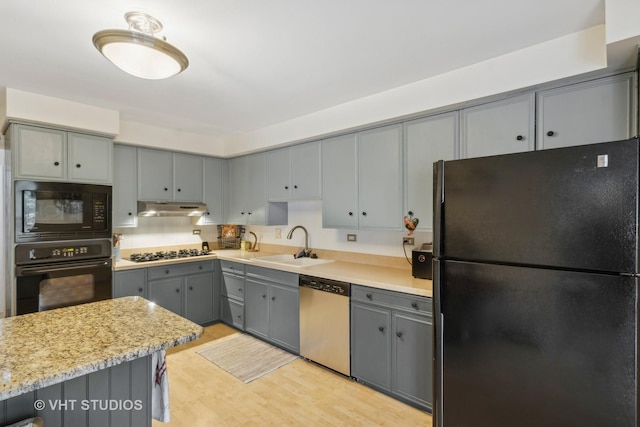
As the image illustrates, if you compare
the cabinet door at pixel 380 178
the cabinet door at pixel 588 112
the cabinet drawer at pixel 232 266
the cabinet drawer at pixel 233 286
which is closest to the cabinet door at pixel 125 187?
the cabinet drawer at pixel 232 266

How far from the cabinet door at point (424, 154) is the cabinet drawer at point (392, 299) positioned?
0.54 m

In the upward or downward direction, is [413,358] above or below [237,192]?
below

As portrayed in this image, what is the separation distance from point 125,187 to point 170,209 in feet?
1.65

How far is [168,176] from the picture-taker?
3754 mm

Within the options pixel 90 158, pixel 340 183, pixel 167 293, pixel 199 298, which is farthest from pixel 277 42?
pixel 199 298

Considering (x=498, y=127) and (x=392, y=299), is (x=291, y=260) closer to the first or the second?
→ (x=392, y=299)

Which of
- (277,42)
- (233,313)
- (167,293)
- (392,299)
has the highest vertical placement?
(277,42)

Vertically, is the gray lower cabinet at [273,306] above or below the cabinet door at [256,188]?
below

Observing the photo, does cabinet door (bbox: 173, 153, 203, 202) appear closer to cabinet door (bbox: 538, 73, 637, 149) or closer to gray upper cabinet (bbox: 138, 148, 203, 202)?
gray upper cabinet (bbox: 138, 148, 203, 202)

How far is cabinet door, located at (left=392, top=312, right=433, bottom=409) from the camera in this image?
7.09 ft

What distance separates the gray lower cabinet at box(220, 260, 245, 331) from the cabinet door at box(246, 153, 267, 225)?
608 millimetres

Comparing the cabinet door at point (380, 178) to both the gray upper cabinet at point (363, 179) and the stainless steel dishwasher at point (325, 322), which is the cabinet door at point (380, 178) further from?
the stainless steel dishwasher at point (325, 322)

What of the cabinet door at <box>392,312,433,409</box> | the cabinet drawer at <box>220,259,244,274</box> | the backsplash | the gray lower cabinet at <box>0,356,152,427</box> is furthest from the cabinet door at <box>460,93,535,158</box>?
the cabinet drawer at <box>220,259,244,274</box>

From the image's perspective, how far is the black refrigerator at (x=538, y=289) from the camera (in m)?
1.26
